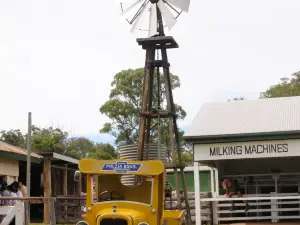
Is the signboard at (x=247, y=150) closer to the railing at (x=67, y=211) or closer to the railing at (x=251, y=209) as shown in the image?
the railing at (x=251, y=209)

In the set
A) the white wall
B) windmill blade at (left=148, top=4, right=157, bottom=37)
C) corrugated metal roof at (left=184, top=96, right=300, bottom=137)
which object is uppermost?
windmill blade at (left=148, top=4, right=157, bottom=37)

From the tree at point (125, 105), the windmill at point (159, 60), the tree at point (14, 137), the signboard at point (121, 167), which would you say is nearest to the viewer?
the signboard at point (121, 167)

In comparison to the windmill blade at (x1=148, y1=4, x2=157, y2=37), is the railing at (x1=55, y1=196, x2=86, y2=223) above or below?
below

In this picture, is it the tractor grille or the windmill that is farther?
the windmill

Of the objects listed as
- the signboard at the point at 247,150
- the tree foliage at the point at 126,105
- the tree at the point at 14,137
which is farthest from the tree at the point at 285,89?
the signboard at the point at 247,150

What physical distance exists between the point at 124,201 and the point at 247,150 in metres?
9.70

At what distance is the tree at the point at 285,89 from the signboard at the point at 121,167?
44.7 metres

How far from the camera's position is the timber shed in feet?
67.9

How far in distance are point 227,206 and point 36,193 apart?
41.0ft

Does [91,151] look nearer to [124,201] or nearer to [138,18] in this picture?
[138,18]

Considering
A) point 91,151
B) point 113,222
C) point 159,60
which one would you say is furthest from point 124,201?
point 91,151

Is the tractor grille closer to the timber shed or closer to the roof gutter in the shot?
the timber shed

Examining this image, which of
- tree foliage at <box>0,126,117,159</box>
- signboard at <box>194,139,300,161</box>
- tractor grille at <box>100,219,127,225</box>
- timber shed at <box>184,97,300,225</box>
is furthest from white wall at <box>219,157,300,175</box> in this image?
tree foliage at <box>0,126,117,159</box>

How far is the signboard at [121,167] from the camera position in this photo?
11922mm
